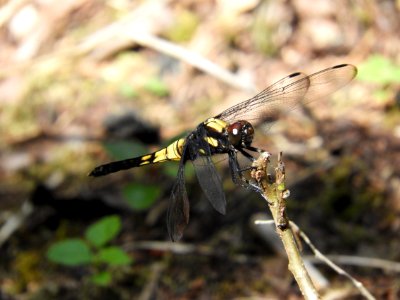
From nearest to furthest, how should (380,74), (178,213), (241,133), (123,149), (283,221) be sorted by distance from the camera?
(283,221) → (178,213) → (241,133) → (123,149) → (380,74)

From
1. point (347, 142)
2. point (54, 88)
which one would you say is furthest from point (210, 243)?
point (54, 88)

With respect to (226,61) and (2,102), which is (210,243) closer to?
(226,61)

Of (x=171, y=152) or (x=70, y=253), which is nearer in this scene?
(x=171, y=152)

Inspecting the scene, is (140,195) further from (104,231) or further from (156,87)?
(156,87)

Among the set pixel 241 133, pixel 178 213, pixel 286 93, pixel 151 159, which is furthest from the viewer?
pixel 151 159

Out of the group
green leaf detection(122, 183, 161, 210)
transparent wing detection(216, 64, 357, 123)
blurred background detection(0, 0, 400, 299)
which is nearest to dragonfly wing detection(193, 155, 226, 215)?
transparent wing detection(216, 64, 357, 123)

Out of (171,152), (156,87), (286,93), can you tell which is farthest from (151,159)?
(156,87)

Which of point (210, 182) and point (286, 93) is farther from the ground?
point (286, 93)
